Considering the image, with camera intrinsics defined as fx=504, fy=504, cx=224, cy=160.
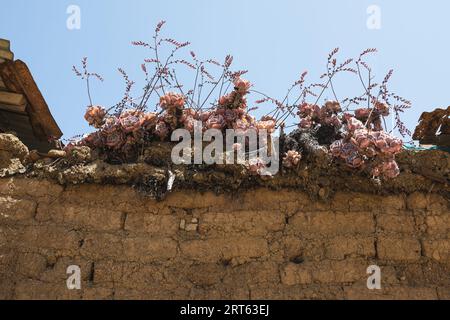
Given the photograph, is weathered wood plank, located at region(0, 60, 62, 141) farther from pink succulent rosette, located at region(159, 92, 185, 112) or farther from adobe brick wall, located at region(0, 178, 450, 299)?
pink succulent rosette, located at region(159, 92, 185, 112)

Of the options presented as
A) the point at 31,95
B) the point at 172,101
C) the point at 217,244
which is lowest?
the point at 217,244

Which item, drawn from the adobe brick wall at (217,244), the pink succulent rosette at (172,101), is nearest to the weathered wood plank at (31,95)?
the adobe brick wall at (217,244)

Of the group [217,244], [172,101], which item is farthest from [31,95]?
[217,244]

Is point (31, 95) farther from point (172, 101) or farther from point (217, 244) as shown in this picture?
point (217, 244)

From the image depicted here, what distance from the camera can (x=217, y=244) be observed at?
12.7ft

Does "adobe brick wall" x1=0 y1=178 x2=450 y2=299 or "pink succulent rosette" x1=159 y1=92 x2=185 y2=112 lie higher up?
"pink succulent rosette" x1=159 y1=92 x2=185 y2=112

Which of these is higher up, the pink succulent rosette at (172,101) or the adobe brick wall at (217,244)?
the pink succulent rosette at (172,101)

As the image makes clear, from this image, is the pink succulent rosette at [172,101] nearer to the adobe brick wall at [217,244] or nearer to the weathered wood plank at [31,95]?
the adobe brick wall at [217,244]

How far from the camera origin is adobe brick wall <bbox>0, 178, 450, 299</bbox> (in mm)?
3703

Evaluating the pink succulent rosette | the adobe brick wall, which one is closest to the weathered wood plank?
the adobe brick wall

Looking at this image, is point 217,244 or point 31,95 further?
point 31,95

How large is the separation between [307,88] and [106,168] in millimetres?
1963

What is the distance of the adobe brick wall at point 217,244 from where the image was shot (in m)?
3.70
